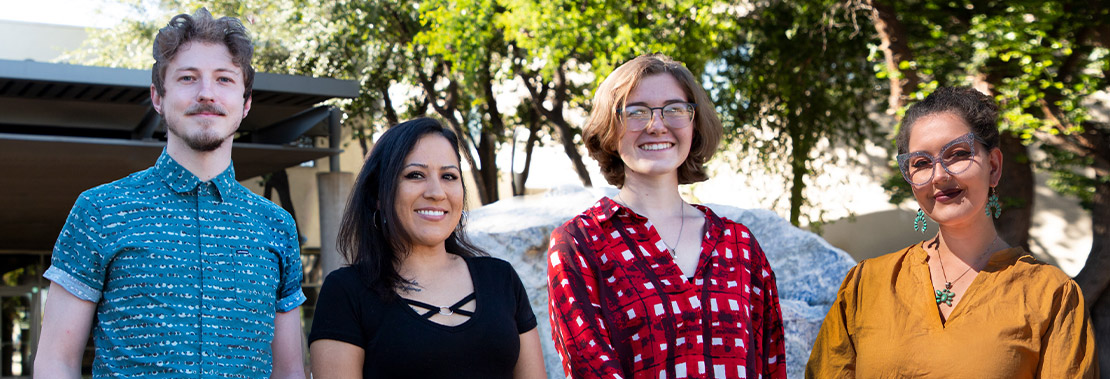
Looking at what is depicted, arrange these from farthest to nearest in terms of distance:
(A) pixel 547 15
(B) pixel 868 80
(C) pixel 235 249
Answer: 1. (B) pixel 868 80
2. (A) pixel 547 15
3. (C) pixel 235 249

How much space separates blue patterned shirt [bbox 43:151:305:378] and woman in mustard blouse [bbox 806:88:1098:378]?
159cm

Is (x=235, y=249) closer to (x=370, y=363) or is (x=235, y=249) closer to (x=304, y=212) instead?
(x=370, y=363)

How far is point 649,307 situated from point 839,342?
595 millimetres

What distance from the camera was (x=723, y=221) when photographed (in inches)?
112

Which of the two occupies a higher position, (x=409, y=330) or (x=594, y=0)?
(x=594, y=0)

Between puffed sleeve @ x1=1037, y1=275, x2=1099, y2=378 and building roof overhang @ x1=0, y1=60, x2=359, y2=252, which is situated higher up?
building roof overhang @ x1=0, y1=60, x2=359, y2=252

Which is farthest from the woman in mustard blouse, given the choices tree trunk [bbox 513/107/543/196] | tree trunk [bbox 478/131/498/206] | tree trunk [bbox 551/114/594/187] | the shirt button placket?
tree trunk [bbox 513/107/543/196]

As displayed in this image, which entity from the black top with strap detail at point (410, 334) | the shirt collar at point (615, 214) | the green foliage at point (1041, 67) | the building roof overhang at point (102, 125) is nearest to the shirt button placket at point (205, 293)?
the black top with strap detail at point (410, 334)

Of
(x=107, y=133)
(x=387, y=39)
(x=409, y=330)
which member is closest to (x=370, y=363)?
(x=409, y=330)

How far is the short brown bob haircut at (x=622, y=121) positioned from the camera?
2791 mm

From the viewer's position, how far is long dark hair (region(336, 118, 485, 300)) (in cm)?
253

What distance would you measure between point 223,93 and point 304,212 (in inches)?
782

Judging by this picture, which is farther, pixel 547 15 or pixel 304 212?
pixel 304 212

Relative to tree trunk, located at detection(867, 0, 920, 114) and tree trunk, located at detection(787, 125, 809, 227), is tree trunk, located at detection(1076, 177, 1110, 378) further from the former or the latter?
tree trunk, located at detection(787, 125, 809, 227)
